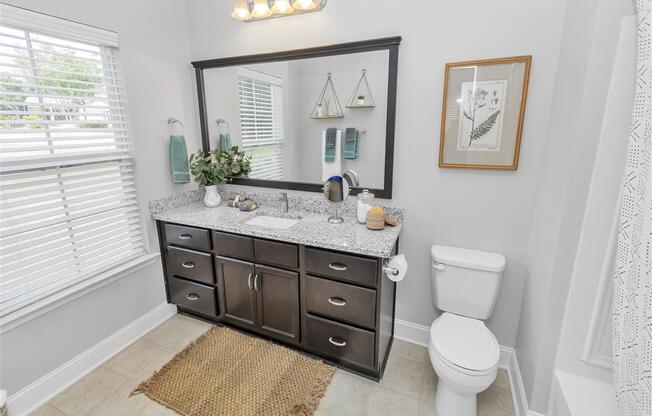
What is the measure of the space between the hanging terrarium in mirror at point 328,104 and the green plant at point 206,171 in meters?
0.90

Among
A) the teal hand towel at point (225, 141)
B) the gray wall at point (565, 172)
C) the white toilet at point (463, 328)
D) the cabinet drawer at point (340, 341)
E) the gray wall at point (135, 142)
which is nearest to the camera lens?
the gray wall at point (565, 172)

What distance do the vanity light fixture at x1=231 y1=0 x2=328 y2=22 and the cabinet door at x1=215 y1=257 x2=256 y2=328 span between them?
1.66 m

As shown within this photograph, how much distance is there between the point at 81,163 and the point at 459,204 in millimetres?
2310

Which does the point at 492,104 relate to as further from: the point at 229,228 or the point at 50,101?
the point at 50,101

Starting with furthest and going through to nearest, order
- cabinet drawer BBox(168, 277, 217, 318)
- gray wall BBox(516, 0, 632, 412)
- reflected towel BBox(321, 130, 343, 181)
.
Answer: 1. cabinet drawer BBox(168, 277, 217, 318)
2. reflected towel BBox(321, 130, 343, 181)
3. gray wall BBox(516, 0, 632, 412)

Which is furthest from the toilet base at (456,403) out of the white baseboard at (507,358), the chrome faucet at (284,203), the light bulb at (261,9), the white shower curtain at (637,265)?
the light bulb at (261,9)

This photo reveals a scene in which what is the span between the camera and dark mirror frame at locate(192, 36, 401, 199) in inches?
71.9

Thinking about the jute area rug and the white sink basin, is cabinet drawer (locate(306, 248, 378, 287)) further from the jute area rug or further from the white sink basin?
the jute area rug

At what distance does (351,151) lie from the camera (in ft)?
6.73

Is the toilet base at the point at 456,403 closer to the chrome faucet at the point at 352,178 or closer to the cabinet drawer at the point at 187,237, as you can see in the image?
the chrome faucet at the point at 352,178

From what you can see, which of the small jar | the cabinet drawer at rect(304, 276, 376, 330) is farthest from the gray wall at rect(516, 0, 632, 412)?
the small jar

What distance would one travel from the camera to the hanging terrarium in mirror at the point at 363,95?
192cm

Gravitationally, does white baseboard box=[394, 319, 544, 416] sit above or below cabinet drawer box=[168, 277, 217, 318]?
below

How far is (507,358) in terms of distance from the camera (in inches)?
76.3
